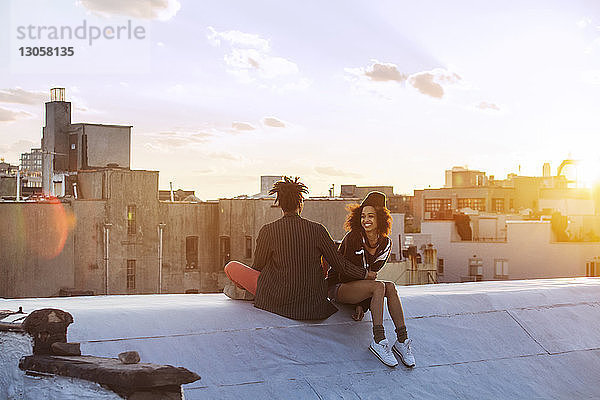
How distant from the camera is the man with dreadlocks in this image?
6188 mm

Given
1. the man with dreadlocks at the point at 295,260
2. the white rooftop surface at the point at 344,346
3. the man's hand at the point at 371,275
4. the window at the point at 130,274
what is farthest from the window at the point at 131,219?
the man's hand at the point at 371,275

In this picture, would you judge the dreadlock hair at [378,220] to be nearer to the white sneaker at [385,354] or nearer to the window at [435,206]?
the white sneaker at [385,354]

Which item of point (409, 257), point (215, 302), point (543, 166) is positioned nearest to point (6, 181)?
point (409, 257)

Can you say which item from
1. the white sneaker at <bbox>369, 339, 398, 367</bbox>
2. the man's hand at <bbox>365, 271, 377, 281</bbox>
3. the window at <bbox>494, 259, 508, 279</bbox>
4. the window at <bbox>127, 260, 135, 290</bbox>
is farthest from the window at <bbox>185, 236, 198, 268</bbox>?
the white sneaker at <bbox>369, 339, 398, 367</bbox>

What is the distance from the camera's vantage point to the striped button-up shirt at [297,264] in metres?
6.18

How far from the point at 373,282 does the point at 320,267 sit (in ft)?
1.63

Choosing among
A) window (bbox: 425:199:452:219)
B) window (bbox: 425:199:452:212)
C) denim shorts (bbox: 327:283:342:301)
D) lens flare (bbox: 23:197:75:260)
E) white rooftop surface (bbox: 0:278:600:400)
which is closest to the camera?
white rooftop surface (bbox: 0:278:600:400)

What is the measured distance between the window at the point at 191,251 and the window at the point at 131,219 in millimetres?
3129

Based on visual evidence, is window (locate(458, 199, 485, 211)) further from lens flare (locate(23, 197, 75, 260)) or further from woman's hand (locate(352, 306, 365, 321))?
woman's hand (locate(352, 306, 365, 321))

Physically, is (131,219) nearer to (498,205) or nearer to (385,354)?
(385,354)

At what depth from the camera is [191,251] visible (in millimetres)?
34250

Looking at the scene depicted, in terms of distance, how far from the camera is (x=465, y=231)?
38.0 m

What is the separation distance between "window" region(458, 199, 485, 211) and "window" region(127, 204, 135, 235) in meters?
31.0

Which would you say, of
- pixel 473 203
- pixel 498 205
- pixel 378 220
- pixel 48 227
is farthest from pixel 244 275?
pixel 498 205
